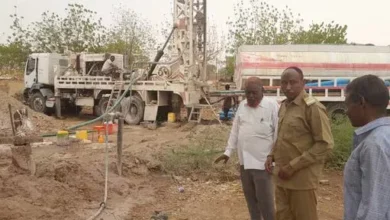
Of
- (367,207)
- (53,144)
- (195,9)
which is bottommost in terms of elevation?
(53,144)

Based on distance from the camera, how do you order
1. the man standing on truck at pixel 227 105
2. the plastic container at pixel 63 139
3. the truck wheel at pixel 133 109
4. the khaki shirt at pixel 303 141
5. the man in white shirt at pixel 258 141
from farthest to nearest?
the truck wheel at pixel 133 109
the man standing on truck at pixel 227 105
the plastic container at pixel 63 139
the man in white shirt at pixel 258 141
the khaki shirt at pixel 303 141

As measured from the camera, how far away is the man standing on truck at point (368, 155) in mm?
1909

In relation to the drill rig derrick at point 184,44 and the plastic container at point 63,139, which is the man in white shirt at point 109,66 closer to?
the drill rig derrick at point 184,44

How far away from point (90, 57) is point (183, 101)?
4.95 m

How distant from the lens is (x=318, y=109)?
3.52m

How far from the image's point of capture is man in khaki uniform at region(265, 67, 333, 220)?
3490 mm

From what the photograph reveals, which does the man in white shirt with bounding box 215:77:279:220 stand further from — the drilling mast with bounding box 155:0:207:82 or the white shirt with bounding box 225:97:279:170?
the drilling mast with bounding box 155:0:207:82

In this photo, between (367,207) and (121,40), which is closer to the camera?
(367,207)

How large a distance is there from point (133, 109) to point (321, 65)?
6.79 metres

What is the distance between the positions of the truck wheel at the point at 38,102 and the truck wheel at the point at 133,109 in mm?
4607

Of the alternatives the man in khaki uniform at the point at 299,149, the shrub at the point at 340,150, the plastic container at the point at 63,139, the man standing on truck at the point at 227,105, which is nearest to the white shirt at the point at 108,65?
the man standing on truck at the point at 227,105

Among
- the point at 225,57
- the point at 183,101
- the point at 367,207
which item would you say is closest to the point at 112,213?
the point at 367,207

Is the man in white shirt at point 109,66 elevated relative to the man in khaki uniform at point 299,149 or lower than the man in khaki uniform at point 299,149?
elevated

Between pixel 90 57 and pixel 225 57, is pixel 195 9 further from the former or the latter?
pixel 225 57
